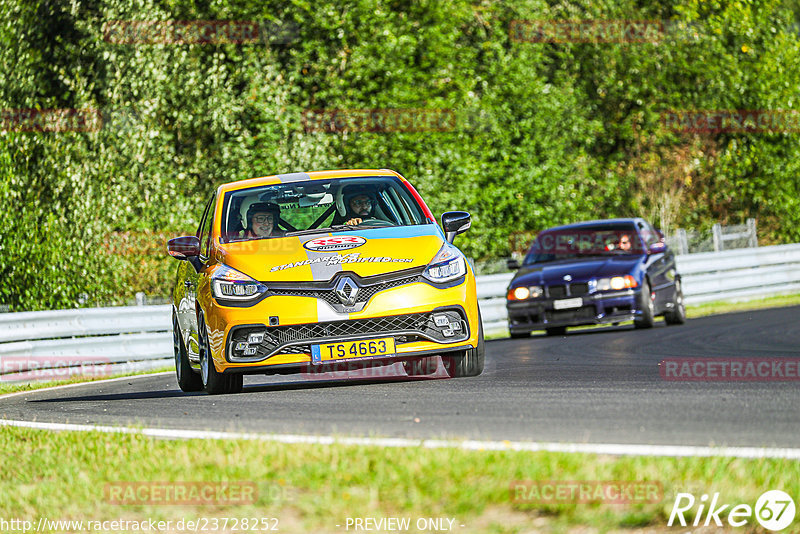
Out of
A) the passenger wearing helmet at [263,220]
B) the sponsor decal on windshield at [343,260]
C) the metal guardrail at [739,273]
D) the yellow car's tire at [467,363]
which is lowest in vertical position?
the metal guardrail at [739,273]

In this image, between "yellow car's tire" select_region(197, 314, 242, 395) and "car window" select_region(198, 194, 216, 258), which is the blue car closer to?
"car window" select_region(198, 194, 216, 258)

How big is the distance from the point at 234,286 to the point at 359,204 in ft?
4.81

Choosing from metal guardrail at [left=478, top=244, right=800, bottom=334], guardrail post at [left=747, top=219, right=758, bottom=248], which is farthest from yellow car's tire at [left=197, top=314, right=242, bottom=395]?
guardrail post at [left=747, top=219, right=758, bottom=248]

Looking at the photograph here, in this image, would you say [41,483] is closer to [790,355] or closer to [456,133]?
[790,355]

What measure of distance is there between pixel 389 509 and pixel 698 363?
658 centimetres

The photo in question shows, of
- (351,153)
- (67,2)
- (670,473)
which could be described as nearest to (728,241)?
(351,153)

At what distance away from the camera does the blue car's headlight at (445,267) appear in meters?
8.80

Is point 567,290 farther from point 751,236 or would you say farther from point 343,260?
point 751,236

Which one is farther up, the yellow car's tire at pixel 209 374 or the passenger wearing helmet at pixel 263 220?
the passenger wearing helmet at pixel 263 220

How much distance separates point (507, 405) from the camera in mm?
7324
